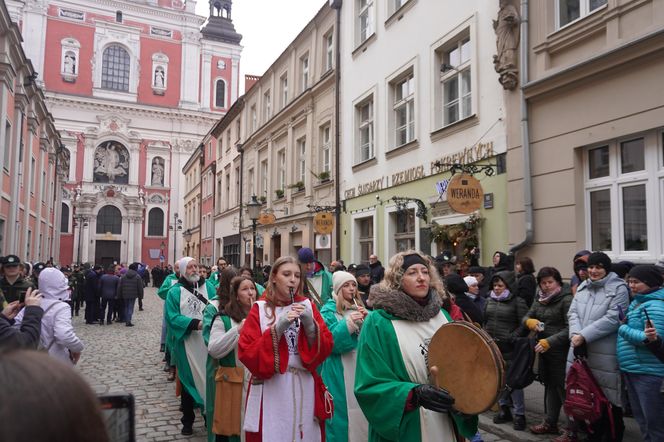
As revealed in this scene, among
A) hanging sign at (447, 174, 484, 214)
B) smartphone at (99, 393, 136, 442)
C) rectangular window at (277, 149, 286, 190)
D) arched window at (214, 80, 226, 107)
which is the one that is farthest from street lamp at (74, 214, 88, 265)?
smartphone at (99, 393, 136, 442)

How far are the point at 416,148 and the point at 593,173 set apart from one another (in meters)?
4.99

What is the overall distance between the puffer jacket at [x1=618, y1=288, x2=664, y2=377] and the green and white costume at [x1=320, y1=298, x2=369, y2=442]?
93.5 inches

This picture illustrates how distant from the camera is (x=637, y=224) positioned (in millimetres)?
7555

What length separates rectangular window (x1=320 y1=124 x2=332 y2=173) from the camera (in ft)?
61.3

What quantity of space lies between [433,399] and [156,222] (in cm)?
6012

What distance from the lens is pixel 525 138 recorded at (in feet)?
29.9

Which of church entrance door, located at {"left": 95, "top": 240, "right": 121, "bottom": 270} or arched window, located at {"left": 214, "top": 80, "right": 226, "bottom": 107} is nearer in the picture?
church entrance door, located at {"left": 95, "top": 240, "right": 121, "bottom": 270}

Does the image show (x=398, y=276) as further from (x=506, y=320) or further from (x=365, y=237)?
(x=365, y=237)

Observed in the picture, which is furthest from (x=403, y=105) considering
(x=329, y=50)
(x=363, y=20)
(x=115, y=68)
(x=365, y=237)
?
(x=115, y=68)

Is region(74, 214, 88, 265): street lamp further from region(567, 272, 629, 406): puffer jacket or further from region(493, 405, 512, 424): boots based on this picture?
region(567, 272, 629, 406): puffer jacket

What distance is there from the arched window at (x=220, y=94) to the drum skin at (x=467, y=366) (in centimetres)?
6441

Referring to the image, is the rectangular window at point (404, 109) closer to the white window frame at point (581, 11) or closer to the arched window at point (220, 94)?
the white window frame at point (581, 11)

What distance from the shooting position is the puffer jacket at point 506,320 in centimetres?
614

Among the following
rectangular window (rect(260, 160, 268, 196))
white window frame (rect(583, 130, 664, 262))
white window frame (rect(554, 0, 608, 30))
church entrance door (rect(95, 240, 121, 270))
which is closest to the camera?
white window frame (rect(583, 130, 664, 262))
